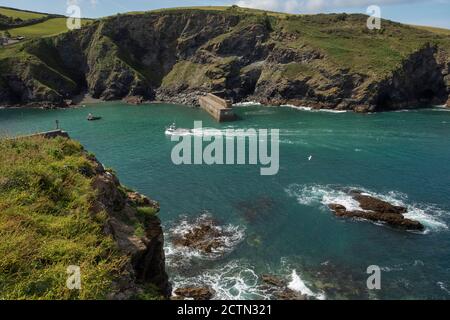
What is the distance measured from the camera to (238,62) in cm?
15312

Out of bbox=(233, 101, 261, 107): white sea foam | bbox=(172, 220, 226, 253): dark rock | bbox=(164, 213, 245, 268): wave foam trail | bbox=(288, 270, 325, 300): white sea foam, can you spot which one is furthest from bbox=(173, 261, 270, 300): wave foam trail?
bbox=(233, 101, 261, 107): white sea foam

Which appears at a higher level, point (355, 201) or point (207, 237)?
point (355, 201)

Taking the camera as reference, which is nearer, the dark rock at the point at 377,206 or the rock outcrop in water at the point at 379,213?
the rock outcrop in water at the point at 379,213

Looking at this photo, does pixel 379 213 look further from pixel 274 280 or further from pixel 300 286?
pixel 274 280

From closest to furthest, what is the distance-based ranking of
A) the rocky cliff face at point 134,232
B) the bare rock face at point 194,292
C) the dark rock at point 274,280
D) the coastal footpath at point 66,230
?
the coastal footpath at point 66,230, the rocky cliff face at point 134,232, the bare rock face at point 194,292, the dark rock at point 274,280

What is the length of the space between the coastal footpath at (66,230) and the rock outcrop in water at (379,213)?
29.6 metres

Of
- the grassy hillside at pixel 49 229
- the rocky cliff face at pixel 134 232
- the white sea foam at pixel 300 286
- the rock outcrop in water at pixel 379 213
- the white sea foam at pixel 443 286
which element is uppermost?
the grassy hillside at pixel 49 229

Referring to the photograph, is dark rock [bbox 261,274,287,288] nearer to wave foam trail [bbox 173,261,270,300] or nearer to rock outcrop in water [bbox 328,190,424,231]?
wave foam trail [bbox 173,261,270,300]

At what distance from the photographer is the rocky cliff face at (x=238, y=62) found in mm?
130875

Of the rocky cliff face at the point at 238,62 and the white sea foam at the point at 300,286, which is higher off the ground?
A: the rocky cliff face at the point at 238,62

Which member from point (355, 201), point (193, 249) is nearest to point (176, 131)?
point (355, 201)

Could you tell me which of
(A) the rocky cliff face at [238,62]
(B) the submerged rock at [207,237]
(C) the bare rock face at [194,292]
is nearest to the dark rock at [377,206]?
(B) the submerged rock at [207,237]

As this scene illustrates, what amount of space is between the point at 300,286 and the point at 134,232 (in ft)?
62.7

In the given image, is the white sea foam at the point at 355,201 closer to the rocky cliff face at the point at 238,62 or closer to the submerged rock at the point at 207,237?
the submerged rock at the point at 207,237
